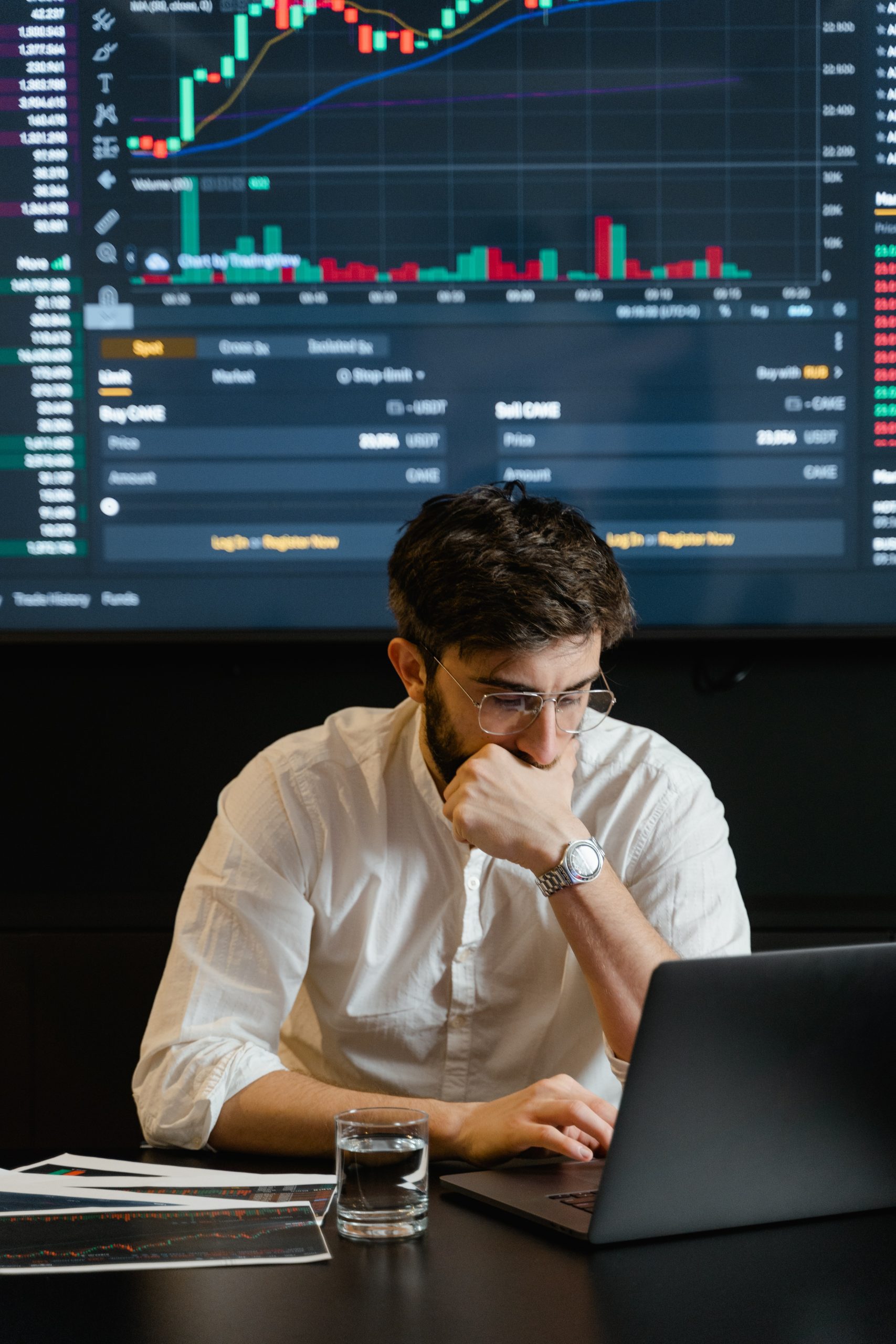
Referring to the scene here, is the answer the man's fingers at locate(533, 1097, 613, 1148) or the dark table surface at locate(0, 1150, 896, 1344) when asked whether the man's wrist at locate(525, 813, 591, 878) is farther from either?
the dark table surface at locate(0, 1150, 896, 1344)

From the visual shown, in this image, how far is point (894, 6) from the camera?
2053 millimetres

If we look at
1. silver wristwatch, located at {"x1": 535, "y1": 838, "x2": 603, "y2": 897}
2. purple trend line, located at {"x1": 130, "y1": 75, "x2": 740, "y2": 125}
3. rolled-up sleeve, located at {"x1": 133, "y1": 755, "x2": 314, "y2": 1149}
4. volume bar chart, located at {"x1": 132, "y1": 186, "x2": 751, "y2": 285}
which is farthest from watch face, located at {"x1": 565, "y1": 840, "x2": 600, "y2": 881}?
purple trend line, located at {"x1": 130, "y1": 75, "x2": 740, "y2": 125}

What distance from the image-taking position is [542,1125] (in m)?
1.05

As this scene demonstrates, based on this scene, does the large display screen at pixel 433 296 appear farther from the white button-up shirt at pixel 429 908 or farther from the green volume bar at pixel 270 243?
the white button-up shirt at pixel 429 908

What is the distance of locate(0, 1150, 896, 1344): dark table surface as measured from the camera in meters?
0.73

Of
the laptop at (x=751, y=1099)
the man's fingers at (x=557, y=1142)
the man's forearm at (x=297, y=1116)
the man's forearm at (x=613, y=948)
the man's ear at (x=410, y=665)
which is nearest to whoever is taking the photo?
the laptop at (x=751, y=1099)

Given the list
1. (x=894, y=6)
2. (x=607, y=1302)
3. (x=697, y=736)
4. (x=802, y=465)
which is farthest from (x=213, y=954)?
(x=894, y=6)

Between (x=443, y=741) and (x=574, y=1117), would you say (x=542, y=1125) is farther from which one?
(x=443, y=741)

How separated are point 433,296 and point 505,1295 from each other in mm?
1658

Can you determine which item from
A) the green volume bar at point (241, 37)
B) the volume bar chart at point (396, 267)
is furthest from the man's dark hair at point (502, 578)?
the green volume bar at point (241, 37)

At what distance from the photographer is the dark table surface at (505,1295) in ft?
2.38

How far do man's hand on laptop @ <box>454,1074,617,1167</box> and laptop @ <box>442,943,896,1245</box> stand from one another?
109 millimetres

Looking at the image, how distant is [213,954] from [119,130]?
4.68 ft

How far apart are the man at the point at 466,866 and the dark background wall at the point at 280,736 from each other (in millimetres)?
566
